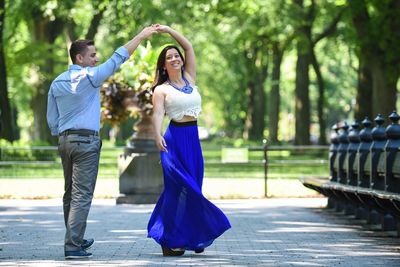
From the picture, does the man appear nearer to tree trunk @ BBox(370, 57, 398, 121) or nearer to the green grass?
the green grass

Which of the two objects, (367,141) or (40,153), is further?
(40,153)

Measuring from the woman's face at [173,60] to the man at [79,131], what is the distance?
0.54 meters

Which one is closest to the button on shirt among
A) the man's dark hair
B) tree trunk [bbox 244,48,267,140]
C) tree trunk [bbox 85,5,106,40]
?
the man's dark hair

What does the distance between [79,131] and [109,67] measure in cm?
67

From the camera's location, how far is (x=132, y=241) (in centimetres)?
1227

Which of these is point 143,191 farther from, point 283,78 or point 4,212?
point 283,78

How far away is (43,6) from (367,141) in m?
27.7

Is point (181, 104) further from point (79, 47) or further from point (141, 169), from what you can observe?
point (141, 169)

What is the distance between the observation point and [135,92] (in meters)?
19.7

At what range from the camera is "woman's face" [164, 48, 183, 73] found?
10.7m

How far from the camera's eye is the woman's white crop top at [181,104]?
1063cm

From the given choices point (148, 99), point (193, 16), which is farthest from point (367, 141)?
point (193, 16)

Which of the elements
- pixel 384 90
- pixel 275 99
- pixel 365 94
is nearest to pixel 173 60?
pixel 384 90

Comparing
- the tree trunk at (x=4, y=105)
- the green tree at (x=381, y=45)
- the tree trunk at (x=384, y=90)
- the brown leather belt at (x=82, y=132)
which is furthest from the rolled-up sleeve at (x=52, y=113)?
the tree trunk at (x=4, y=105)
